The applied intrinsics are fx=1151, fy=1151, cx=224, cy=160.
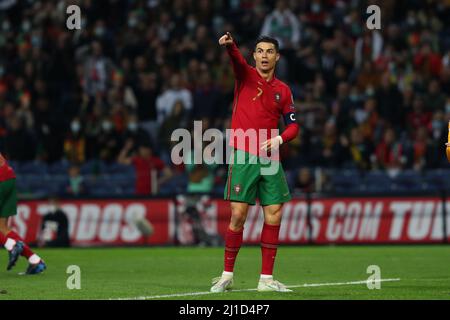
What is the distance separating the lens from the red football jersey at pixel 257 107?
11.7m

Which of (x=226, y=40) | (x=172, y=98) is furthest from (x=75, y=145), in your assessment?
(x=226, y=40)

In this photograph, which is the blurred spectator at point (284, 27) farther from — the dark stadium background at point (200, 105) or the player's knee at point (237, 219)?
the player's knee at point (237, 219)

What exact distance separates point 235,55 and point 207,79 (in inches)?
583

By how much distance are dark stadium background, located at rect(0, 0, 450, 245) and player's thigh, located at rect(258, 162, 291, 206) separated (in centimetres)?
1197

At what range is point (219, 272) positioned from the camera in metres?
15.1

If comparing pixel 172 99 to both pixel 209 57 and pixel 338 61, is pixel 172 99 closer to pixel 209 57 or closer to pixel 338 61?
pixel 209 57

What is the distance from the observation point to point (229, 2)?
96.7 ft

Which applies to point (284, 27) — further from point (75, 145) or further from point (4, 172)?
point (4, 172)

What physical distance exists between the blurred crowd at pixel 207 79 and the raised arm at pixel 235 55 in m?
12.3

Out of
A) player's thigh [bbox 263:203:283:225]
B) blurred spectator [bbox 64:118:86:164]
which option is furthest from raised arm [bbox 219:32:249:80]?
blurred spectator [bbox 64:118:86:164]

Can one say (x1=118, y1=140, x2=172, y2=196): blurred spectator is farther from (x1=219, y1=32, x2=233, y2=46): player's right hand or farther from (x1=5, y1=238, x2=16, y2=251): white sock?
(x1=219, y1=32, x2=233, y2=46): player's right hand

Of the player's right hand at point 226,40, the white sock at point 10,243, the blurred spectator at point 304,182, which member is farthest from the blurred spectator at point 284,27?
the player's right hand at point 226,40

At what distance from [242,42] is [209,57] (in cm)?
116
